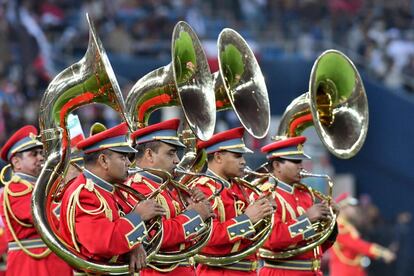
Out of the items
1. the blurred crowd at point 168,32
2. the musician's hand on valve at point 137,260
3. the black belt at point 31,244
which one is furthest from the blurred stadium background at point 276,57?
the musician's hand on valve at point 137,260

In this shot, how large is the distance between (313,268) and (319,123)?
1.19m

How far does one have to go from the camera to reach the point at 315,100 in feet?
35.9

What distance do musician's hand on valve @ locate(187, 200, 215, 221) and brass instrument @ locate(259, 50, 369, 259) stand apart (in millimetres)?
1672

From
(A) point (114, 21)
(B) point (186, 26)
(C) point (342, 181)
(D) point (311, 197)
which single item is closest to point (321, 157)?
(C) point (342, 181)

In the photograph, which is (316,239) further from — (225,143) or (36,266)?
(36,266)

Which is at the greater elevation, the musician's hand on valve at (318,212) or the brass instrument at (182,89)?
the brass instrument at (182,89)

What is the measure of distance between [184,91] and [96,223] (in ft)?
5.77

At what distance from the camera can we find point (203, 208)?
373 inches

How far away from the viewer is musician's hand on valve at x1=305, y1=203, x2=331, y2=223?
10.9 metres

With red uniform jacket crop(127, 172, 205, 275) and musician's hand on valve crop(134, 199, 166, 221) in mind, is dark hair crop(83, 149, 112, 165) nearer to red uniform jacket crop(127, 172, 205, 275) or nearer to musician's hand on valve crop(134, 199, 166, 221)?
musician's hand on valve crop(134, 199, 166, 221)

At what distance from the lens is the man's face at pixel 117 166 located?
8703 mm

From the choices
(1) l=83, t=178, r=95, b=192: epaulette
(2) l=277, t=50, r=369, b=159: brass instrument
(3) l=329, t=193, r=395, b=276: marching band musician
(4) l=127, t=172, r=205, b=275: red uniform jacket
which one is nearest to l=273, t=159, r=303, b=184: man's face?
(2) l=277, t=50, r=369, b=159: brass instrument

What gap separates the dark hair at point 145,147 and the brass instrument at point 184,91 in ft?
0.72

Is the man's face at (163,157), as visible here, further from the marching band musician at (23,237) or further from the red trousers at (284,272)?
the red trousers at (284,272)
